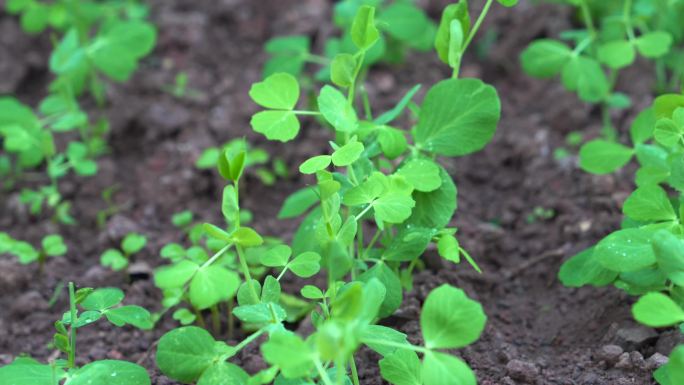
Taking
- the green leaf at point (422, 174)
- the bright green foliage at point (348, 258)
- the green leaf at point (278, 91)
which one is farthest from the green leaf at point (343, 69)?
the green leaf at point (422, 174)

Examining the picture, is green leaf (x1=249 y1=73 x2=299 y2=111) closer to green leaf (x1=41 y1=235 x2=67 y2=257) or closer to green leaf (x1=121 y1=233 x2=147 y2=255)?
green leaf (x1=121 y1=233 x2=147 y2=255)

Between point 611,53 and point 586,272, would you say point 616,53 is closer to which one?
point 611,53

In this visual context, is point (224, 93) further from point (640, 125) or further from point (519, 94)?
point (640, 125)

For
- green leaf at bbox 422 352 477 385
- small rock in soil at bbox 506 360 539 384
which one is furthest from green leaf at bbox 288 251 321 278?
small rock in soil at bbox 506 360 539 384

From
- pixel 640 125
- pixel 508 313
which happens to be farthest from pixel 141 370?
pixel 640 125

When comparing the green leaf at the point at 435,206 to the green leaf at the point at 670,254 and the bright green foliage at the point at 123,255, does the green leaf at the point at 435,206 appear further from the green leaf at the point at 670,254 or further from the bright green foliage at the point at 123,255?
the bright green foliage at the point at 123,255

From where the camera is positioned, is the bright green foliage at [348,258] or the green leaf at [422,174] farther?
the green leaf at [422,174]
